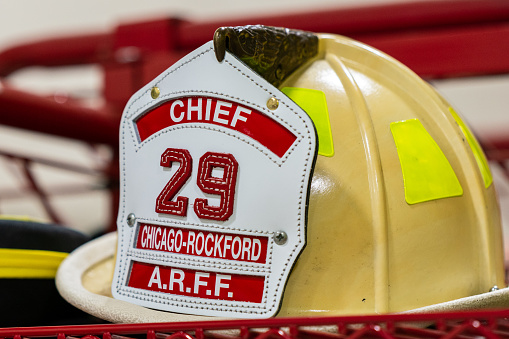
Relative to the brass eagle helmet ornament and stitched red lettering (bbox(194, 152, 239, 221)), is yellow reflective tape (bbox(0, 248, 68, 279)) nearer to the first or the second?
the brass eagle helmet ornament

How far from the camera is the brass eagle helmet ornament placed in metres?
0.73

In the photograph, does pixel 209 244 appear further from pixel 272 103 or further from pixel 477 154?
pixel 477 154

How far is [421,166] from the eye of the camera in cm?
78

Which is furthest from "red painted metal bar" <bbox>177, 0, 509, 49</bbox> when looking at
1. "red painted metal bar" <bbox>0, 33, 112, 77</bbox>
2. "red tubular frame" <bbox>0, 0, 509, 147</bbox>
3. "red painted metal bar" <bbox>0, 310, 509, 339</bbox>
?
"red painted metal bar" <bbox>0, 310, 509, 339</bbox>

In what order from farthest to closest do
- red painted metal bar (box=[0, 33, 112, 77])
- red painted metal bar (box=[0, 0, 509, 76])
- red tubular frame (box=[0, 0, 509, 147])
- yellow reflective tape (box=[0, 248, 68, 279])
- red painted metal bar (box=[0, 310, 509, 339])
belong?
1. red painted metal bar (box=[0, 33, 112, 77])
2. red painted metal bar (box=[0, 0, 509, 76])
3. red tubular frame (box=[0, 0, 509, 147])
4. yellow reflective tape (box=[0, 248, 68, 279])
5. red painted metal bar (box=[0, 310, 509, 339])

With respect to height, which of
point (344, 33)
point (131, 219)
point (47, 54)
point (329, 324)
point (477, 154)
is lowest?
point (329, 324)

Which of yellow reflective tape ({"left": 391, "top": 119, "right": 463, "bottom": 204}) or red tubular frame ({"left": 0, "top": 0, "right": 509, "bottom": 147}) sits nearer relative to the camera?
yellow reflective tape ({"left": 391, "top": 119, "right": 463, "bottom": 204})

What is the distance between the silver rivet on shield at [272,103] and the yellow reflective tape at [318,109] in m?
0.04

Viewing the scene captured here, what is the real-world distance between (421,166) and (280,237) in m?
0.21

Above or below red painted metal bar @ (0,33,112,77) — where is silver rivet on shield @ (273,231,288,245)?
below

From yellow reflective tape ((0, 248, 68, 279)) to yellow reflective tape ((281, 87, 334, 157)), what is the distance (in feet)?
1.41

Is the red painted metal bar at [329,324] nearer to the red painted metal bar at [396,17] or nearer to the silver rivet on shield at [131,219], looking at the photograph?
the silver rivet on shield at [131,219]

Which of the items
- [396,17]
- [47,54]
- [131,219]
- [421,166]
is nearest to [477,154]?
[421,166]

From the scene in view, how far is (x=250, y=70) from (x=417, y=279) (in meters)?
0.33
